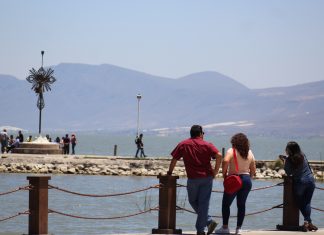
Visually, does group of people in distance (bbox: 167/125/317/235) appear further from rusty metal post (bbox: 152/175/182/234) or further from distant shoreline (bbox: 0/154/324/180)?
distant shoreline (bbox: 0/154/324/180)

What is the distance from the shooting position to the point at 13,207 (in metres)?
30.1

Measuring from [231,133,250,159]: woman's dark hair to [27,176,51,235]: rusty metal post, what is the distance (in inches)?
104

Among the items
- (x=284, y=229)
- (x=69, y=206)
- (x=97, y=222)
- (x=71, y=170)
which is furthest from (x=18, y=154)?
(x=284, y=229)

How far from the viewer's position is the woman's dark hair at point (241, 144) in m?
13.8

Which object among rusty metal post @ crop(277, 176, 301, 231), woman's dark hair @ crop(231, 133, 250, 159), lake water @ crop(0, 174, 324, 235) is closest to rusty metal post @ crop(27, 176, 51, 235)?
woman's dark hair @ crop(231, 133, 250, 159)

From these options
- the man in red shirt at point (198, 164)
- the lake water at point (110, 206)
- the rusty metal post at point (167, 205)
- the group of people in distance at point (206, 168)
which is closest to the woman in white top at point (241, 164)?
the group of people in distance at point (206, 168)

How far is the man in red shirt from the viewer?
1339 centimetres

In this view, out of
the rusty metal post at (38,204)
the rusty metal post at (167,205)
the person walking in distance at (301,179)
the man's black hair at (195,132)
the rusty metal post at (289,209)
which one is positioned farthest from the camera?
the rusty metal post at (289,209)

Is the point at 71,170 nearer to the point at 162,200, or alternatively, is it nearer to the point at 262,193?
the point at 262,193

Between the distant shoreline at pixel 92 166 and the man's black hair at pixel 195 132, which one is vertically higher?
the man's black hair at pixel 195 132

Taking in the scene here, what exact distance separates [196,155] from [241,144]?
0.75 metres

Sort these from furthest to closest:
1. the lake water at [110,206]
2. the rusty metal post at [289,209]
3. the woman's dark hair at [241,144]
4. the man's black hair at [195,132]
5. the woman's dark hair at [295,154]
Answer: the lake water at [110,206] < the rusty metal post at [289,209] < the woman's dark hair at [295,154] < the woman's dark hair at [241,144] < the man's black hair at [195,132]

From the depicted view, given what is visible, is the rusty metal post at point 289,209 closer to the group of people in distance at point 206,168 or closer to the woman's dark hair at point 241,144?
the group of people in distance at point 206,168

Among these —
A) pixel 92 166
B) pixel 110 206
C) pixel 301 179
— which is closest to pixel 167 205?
pixel 301 179
